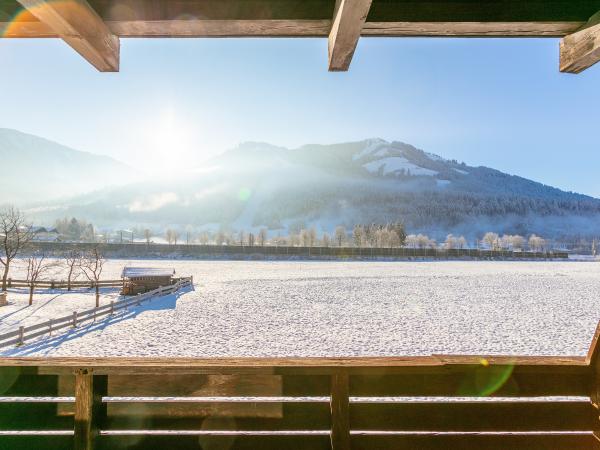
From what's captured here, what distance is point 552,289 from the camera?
28031 mm

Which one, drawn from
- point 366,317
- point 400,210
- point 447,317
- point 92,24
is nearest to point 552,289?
point 447,317

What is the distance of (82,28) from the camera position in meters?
1.93

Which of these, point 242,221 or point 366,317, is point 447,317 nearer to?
point 366,317

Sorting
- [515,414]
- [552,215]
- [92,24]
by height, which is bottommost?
[515,414]

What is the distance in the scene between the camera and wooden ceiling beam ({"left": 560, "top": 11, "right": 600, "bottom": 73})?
6.70 ft

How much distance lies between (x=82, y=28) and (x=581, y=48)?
2.69 metres

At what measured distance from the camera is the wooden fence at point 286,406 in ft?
7.03

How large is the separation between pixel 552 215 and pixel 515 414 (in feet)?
628

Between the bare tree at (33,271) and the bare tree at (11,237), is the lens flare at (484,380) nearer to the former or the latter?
the bare tree at (33,271)

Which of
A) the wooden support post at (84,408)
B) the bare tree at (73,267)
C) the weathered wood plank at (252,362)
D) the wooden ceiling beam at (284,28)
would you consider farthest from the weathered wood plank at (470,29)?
the bare tree at (73,267)

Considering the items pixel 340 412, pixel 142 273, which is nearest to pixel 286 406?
pixel 340 412

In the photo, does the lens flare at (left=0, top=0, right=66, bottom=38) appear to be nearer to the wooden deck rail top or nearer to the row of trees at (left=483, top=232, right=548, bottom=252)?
the wooden deck rail top

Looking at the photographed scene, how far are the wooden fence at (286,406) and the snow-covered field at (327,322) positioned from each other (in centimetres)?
845

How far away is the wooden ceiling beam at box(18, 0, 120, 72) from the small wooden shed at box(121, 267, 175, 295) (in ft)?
82.1
